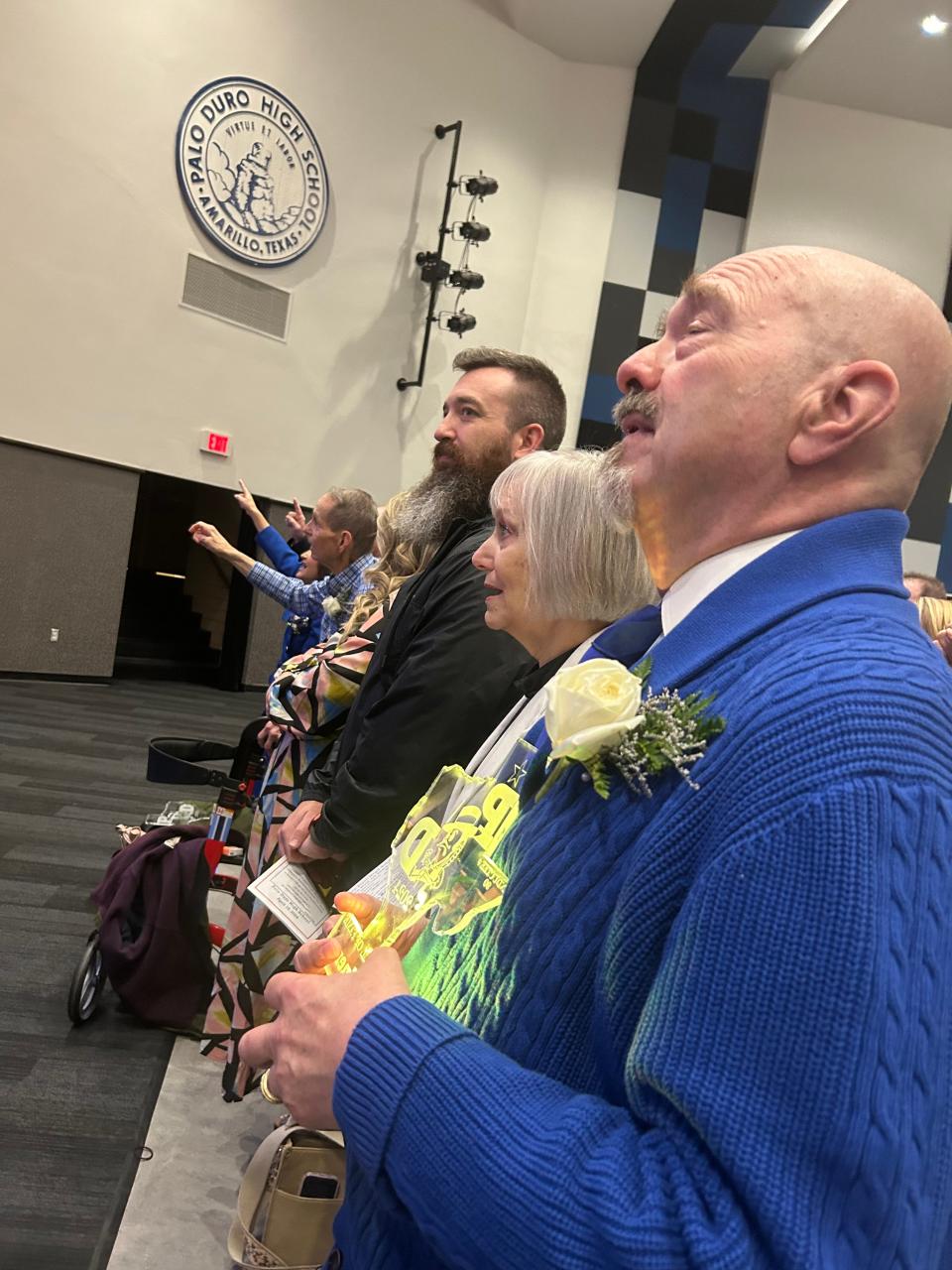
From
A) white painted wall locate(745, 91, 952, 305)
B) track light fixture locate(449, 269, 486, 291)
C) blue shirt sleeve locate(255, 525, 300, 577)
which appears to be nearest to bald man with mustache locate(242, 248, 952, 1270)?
blue shirt sleeve locate(255, 525, 300, 577)

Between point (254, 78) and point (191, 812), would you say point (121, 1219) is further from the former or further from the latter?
→ point (254, 78)

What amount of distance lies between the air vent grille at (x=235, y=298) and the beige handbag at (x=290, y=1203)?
302 inches

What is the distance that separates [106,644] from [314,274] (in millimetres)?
3724

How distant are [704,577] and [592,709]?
18 centimetres

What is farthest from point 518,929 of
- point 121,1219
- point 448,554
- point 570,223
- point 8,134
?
A: point 570,223

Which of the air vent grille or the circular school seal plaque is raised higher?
the circular school seal plaque

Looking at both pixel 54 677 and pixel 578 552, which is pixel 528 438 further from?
pixel 54 677

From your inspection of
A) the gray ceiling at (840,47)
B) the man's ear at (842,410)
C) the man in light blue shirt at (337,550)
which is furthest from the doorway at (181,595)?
the man's ear at (842,410)

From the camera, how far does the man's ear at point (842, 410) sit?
77 cm

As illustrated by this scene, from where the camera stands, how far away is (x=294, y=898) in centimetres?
191

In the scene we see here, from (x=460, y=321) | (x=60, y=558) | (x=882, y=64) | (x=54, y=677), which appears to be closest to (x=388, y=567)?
(x=60, y=558)

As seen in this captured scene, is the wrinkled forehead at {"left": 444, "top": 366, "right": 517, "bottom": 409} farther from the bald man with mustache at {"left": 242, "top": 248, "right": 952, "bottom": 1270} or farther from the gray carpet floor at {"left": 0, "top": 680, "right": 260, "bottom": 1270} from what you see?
the gray carpet floor at {"left": 0, "top": 680, "right": 260, "bottom": 1270}

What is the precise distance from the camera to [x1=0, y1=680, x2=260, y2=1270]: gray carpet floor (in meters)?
1.93

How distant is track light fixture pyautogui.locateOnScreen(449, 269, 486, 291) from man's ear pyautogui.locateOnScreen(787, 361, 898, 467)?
8.71 m
